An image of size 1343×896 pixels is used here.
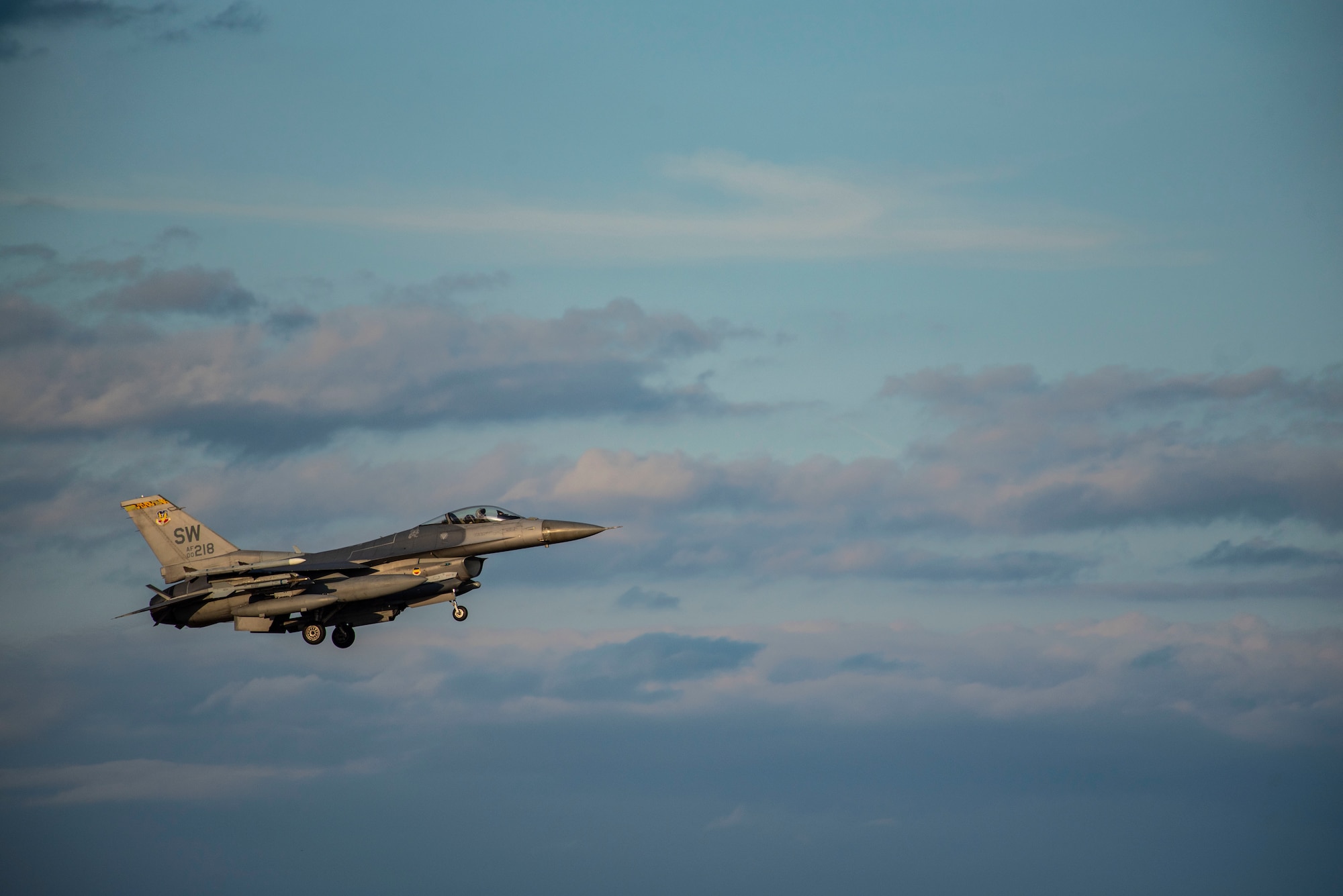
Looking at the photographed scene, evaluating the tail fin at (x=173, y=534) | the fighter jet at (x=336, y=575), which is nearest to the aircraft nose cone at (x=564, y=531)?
the fighter jet at (x=336, y=575)

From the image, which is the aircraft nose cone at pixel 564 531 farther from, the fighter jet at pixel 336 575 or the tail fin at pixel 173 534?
the tail fin at pixel 173 534

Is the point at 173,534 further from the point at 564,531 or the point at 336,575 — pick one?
the point at 564,531

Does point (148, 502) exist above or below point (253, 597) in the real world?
above

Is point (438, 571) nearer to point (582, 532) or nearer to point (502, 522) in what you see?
point (502, 522)

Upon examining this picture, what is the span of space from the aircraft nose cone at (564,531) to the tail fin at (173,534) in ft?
56.3

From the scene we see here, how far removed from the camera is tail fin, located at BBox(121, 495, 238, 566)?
66.3 m

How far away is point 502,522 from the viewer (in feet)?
202

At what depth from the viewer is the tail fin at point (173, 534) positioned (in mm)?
66312

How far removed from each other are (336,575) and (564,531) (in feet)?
39.2

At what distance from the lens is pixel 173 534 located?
67062 mm

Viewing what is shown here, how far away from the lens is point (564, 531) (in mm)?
59781

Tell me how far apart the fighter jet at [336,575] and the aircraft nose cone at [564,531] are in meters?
0.05

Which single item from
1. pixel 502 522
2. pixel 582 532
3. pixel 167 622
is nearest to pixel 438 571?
pixel 502 522

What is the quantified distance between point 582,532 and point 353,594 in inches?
461
